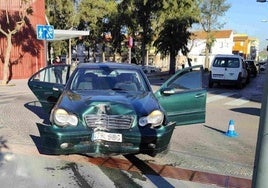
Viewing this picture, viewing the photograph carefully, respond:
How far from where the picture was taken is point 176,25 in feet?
121

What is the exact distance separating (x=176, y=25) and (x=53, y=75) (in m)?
28.1

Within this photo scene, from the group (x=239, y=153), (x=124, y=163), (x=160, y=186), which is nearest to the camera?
(x=160, y=186)

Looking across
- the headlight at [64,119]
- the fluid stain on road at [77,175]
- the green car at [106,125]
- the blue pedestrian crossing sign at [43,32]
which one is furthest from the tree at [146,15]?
the headlight at [64,119]

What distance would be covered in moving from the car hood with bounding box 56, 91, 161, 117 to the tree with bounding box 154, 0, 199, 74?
101 feet

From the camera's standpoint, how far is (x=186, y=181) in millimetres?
5738

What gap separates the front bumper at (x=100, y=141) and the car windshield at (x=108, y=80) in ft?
4.61

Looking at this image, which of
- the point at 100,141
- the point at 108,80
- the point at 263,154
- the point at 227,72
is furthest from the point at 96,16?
the point at 263,154

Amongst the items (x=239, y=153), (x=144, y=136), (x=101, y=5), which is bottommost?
(x=239, y=153)

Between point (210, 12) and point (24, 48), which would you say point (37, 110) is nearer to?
point (24, 48)

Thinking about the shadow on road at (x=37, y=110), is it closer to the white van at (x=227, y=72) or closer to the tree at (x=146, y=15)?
the white van at (x=227, y=72)

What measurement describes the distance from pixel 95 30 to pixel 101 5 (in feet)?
12.6

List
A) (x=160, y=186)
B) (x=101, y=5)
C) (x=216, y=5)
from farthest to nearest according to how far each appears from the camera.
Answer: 1. (x=216, y=5)
2. (x=101, y=5)
3. (x=160, y=186)

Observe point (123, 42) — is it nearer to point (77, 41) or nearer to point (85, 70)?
point (77, 41)

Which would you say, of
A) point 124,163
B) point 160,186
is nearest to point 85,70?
point 124,163
